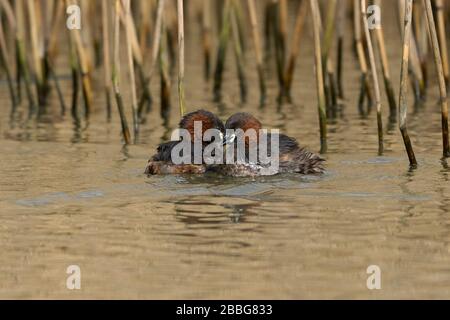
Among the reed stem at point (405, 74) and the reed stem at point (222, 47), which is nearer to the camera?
the reed stem at point (405, 74)

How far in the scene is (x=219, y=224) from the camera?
8344mm

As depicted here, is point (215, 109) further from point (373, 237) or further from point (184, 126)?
point (373, 237)

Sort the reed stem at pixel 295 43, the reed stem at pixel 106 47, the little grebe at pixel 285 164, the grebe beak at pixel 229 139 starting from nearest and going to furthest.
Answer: the little grebe at pixel 285 164, the grebe beak at pixel 229 139, the reed stem at pixel 106 47, the reed stem at pixel 295 43

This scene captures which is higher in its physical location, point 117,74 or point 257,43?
point 257,43

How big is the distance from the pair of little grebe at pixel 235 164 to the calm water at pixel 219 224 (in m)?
0.10

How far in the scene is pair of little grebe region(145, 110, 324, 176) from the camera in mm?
10062

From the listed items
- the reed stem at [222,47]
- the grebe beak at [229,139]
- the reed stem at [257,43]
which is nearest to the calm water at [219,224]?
the grebe beak at [229,139]

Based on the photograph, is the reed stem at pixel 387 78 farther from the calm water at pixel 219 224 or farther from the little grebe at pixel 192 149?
the little grebe at pixel 192 149

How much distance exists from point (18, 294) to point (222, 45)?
898 cm

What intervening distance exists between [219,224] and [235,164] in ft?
5.84

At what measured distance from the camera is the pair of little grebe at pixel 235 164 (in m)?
10.1

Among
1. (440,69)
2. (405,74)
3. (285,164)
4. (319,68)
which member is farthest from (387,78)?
(285,164)

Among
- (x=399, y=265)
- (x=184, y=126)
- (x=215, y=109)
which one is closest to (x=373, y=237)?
(x=399, y=265)

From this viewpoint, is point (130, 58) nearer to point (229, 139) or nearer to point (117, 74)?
point (117, 74)
